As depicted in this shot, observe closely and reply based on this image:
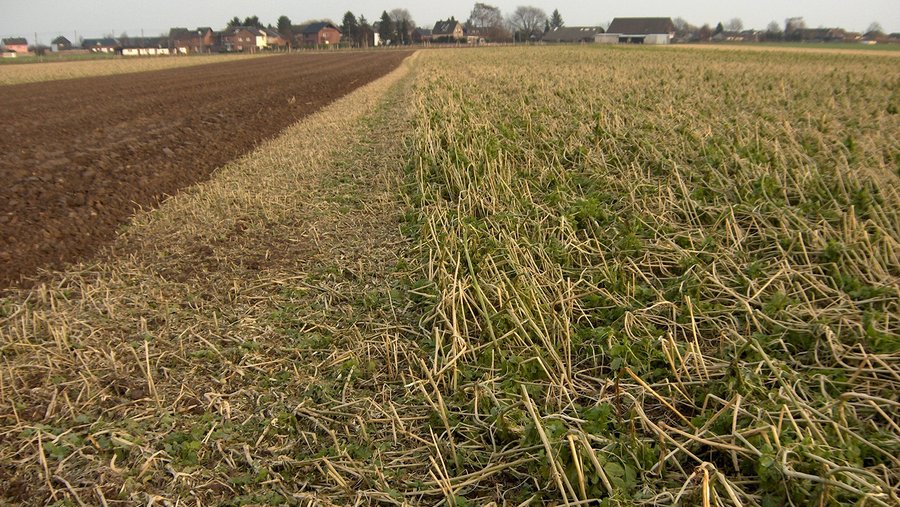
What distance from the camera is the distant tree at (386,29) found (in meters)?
101

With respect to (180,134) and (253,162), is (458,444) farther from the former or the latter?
(180,134)

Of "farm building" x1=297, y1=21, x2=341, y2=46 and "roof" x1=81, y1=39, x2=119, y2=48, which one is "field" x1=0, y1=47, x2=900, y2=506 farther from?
"roof" x1=81, y1=39, x2=119, y2=48

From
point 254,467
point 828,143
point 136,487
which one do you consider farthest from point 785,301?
point 828,143

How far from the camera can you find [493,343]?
3377 mm

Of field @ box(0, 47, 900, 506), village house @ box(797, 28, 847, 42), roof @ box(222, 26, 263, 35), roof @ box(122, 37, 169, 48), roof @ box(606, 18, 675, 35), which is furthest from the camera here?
roof @ box(122, 37, 169, 48)

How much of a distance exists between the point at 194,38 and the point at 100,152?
12311 cm

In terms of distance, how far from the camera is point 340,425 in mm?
2904

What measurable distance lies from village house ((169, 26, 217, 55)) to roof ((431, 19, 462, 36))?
4641cm

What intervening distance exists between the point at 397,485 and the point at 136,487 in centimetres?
119

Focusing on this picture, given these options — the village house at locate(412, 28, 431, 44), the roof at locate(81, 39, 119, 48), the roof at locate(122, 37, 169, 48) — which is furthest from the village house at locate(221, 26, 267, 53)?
the roof at locate(81, 39, 119, 48)

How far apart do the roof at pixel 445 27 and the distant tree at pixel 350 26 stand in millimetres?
23255

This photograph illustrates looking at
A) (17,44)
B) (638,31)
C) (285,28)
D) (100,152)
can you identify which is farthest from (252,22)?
(100,152)

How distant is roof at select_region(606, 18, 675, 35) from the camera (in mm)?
100250

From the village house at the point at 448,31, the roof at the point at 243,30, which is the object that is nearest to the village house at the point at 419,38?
the village house at the point at 448,31
